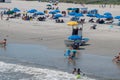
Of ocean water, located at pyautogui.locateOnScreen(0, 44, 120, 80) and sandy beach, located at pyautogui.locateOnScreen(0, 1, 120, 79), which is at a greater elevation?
sandy beach, located at pyautogui.locateOnScreen(0, 1, 120, 79)

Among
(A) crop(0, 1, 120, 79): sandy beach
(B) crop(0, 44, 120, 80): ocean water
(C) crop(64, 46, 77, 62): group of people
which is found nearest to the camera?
(B) crop(0, 44, 120, 80): ocean water

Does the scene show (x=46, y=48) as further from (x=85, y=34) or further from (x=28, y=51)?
(x=85, y=34)

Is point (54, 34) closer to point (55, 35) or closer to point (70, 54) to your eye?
point (55, 35)

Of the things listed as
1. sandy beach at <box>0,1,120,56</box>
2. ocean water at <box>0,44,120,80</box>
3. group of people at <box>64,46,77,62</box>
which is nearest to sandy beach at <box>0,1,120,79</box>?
sandy beach at <box>0,1,120,56</box>

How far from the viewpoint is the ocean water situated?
23.3 metres

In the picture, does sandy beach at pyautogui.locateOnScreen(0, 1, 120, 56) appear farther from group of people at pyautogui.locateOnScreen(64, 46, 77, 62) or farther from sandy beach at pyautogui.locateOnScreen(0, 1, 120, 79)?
group of people at pyautogui.locateOnScreen(64, 46, 77, 62)

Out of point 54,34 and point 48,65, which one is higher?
point 54,34

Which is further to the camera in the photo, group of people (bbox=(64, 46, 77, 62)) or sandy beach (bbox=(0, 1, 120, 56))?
sandy beach (bbox=(0, 1, 120, 56))

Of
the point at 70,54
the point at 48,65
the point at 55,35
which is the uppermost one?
the point at 70,54

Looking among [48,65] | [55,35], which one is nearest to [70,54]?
[48,65]

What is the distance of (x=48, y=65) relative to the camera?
26016 mm

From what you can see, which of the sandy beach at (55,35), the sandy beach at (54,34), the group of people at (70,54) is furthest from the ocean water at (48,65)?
the sandy beach at (54,34)

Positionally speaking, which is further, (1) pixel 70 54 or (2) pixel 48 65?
(1) pixel 70 54

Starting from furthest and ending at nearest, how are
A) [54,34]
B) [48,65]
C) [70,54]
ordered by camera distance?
[54,34], [70,54], [48,65]
